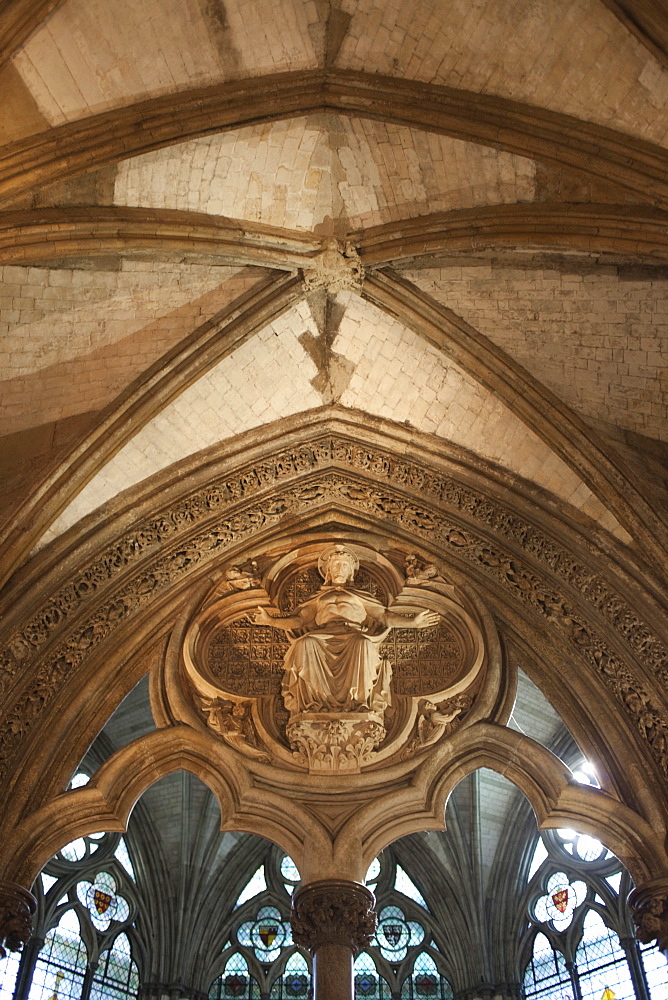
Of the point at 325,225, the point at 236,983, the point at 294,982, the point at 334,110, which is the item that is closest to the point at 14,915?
the point at 236,983

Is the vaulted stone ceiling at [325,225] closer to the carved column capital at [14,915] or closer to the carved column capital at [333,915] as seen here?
the carved column capital at [14,915]

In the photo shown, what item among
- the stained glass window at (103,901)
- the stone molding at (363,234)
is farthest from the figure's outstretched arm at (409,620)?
the stained glass window at (103,901)

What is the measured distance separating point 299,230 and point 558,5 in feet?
8.88

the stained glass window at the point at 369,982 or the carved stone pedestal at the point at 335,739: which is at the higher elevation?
the carved stone pedestal at the point at 335,739

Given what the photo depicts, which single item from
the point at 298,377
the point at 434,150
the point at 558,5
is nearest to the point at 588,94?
the point at 558,5

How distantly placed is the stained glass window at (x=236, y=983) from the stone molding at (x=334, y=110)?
7.10 meters

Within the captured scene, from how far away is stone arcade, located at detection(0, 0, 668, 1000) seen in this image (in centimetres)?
922

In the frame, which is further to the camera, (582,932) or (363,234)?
(582,932)

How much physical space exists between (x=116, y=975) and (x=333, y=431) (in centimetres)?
517

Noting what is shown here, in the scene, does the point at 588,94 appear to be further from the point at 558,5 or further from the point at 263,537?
the point at 263,537

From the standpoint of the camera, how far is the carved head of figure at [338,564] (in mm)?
11211

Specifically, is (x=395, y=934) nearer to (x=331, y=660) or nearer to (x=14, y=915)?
(x=331, y=660)

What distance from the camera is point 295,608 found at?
11.2m

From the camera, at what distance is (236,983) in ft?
39.2
